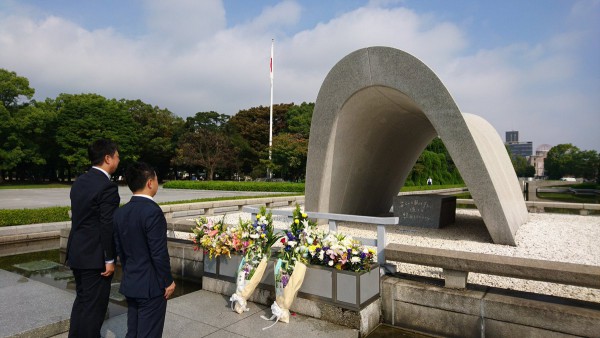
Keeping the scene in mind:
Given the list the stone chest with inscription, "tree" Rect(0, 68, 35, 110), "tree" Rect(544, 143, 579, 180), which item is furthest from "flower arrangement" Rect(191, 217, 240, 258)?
"tree" Rect(544, 143, 579, 180)

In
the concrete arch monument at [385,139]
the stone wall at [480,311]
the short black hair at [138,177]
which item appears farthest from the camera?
the concrete arch monument at [385,139]

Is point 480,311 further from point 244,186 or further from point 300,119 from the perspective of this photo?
point 300,119

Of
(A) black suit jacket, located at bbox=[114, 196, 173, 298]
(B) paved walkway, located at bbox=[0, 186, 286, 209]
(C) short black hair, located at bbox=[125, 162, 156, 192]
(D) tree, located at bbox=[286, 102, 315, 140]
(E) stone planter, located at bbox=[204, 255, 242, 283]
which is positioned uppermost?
(D) tree, located at bbox=[286, 102, 315, 140]

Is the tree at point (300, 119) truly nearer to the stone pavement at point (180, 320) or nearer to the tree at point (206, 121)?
the tree at point (206, 121)

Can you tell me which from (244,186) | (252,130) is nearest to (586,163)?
(252,130)

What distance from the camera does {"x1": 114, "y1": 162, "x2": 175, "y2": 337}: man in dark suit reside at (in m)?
3.14

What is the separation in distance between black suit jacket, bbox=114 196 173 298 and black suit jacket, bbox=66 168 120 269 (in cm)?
35

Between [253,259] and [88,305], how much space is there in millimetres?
2065

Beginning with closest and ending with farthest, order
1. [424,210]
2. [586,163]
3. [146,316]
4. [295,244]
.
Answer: [146,316], [295,244], [424,210], [586,163]

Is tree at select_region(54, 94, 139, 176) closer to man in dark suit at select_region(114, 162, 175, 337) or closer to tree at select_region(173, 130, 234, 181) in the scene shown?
tree at select_region(173, 130, 234, 181)

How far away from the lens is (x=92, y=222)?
353cm

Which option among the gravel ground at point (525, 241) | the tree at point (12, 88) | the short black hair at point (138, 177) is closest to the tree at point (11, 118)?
the tree at point (12, 88)

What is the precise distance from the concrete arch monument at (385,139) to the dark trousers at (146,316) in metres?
7.19

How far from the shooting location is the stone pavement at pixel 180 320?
4266mm
